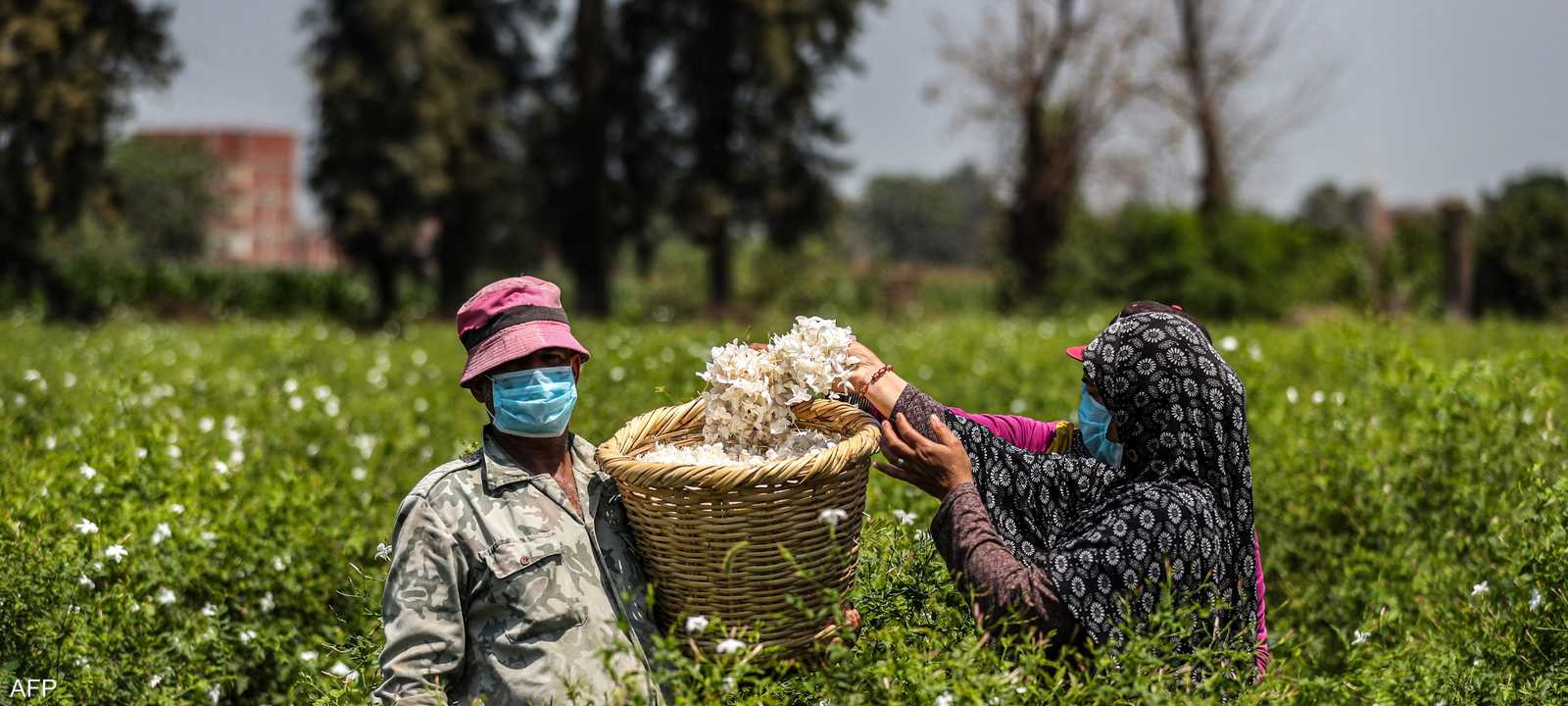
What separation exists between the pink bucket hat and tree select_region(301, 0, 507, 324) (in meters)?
25.8

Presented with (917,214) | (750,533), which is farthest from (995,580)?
(917,214)

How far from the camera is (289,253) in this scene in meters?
106

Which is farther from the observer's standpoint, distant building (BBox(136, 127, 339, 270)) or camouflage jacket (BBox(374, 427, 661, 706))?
distant building (BBox(136, 127, 339, 270))

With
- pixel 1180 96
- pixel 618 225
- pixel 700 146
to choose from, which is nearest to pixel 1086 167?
pixel 1180 96

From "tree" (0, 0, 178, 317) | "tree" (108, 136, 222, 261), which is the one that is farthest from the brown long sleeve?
"tree" (108, 136, 222, 261)

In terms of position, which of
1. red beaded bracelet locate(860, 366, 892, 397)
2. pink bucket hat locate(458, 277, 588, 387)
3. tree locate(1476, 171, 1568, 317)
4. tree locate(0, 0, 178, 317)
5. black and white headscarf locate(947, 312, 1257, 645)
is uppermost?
tree locate(0, 0, 178, 317)

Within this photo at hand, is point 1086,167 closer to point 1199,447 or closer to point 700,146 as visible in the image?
point 700,146

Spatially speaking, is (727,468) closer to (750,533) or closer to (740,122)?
(750,533)

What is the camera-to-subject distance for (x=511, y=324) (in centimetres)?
275

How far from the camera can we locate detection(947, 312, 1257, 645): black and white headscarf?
2467 millimetres

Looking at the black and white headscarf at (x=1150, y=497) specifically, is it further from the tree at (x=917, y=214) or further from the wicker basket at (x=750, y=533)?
the tree at (x=917, y=214)

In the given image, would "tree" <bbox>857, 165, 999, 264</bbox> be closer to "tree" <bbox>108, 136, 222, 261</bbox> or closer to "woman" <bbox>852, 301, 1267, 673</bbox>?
"tree" <bbox>108, 136, 222, 261</bbox>

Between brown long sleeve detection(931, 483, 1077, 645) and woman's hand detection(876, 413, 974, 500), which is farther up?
woman's hand detection(876, 413, 974, 500)

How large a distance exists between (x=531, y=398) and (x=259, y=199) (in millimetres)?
105872
